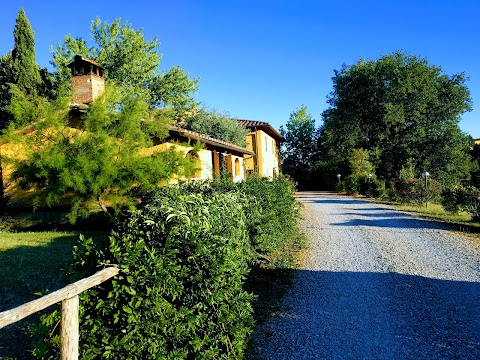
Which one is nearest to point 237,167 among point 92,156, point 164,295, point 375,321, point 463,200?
point 463,200

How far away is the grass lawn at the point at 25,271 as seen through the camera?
4410 mm

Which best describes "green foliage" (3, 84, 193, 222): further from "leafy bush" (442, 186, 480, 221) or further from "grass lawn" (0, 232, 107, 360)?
"leafy bush" (442, 186, 480, 221)

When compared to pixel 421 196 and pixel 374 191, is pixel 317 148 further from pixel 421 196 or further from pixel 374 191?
pixel 421 196

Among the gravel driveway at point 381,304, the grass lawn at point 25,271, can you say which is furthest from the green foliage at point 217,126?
the gravel driveway at point 381,304

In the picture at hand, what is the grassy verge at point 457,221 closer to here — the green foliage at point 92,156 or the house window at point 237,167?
the green foliage at point 92,156

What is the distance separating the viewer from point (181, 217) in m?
3.35

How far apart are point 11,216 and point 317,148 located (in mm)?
43104

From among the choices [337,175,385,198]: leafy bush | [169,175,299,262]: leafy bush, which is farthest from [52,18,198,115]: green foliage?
[169,175,299,262]: leafy bush

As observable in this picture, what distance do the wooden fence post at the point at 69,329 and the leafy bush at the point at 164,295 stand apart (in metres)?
0.30

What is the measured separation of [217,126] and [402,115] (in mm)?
20233

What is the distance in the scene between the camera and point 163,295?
9.61ft

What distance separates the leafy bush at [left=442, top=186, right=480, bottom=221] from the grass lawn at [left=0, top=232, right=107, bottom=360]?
12983 millimetres

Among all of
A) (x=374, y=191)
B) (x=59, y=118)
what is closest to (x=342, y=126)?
(x=374, y=191)

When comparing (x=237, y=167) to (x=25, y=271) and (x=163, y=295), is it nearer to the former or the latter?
(x=25, y=271)
